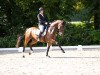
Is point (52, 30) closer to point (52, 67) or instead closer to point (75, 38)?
point (52, 67)

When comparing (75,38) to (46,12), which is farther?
(46,12)

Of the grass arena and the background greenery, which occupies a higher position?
the background greenery

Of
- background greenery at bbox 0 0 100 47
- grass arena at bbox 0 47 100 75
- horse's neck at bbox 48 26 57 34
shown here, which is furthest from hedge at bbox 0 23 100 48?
grass arena at bbox 0 47 100 75

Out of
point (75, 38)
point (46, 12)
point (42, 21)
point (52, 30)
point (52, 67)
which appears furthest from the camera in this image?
point (46, 12)

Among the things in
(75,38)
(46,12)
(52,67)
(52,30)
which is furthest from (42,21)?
(46,12)

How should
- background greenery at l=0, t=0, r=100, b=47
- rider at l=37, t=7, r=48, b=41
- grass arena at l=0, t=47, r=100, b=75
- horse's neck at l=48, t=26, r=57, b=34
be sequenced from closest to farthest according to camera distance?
grass arena at l=0, t=47, r=100, b=75 < rider at l=37, t=7, r=48, b=41 < horse's neck at l=48, t=26, r=57, b=34 < background greenery at l=0, t=0, r=100, b=47

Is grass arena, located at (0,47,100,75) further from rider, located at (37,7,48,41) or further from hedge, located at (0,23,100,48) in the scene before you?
hedge, located at (0,23,100,48)

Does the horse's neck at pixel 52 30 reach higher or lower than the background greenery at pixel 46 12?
lower

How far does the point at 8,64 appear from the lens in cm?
1530

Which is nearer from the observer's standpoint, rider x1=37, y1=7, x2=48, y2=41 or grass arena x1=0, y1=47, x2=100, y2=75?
grass arena x1=0, y1=47, x2=100, y2=75

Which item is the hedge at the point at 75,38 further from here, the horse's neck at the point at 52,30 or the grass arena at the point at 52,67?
the grass arena at the point at 52,67

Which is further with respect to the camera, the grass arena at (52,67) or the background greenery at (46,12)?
the background greenery at (46,12)

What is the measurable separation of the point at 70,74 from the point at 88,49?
9.77 m

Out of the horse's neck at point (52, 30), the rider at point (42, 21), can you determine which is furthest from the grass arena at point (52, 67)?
the rider at point (42, 21)
